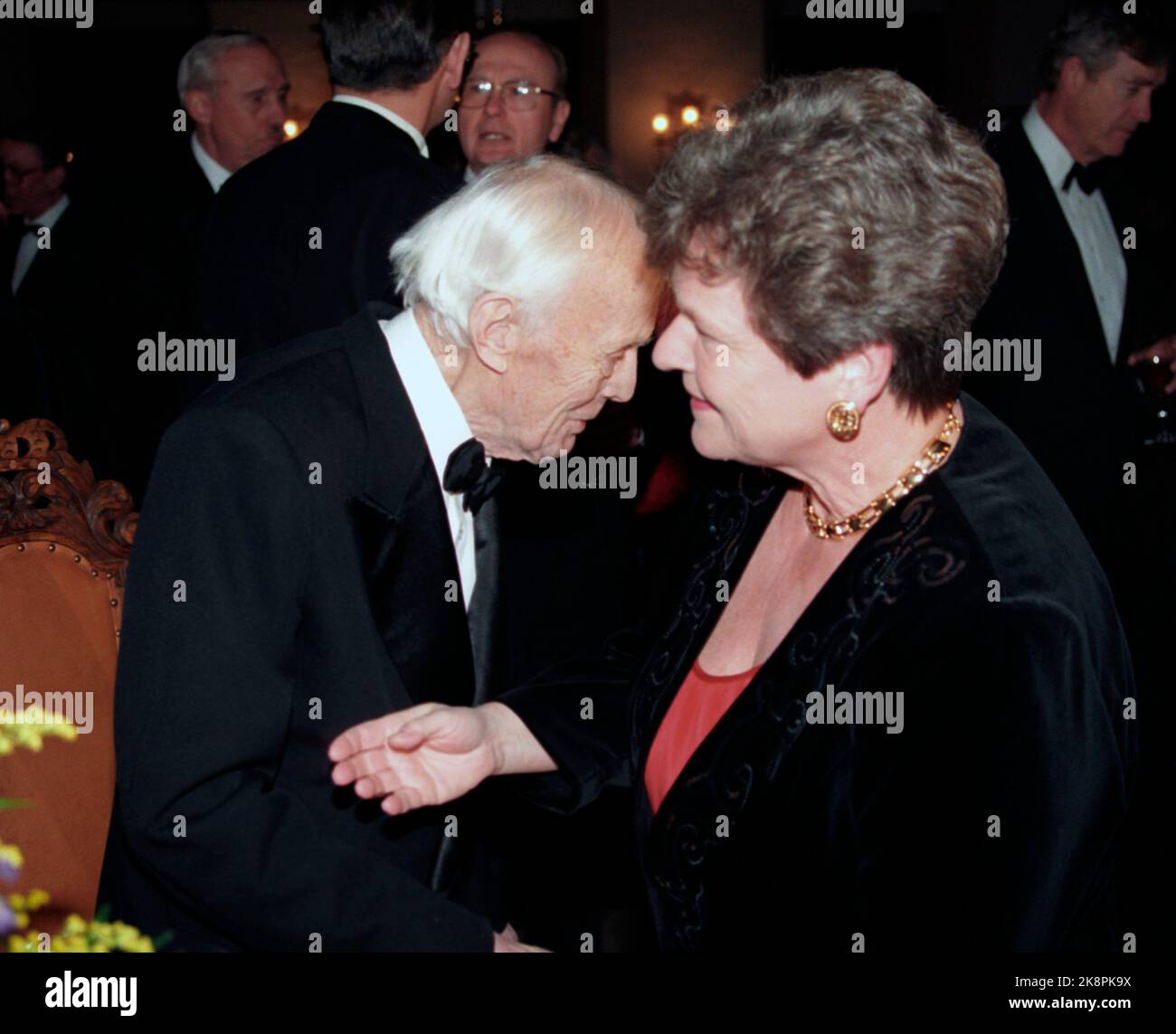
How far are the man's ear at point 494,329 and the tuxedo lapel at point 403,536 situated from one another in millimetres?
110

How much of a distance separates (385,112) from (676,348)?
1.68 meters

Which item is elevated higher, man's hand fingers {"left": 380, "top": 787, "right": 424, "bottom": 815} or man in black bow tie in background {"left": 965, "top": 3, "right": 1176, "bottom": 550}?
man in black bow tie in background {"left": 965, "top": 3, "right": 1176, "bottom": 550}

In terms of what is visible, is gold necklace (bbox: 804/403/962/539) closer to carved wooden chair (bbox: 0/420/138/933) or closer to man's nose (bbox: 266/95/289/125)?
carved wooden chair (bbox: 0/420/138/933)

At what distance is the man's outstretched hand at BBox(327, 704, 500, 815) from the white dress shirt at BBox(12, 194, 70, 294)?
386 centimetres

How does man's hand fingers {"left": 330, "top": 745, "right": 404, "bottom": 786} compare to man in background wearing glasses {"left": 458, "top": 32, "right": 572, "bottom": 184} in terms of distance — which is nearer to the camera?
man's hand fingers {"left": 330, "top": 745, "right": 404, "bottom": 786}

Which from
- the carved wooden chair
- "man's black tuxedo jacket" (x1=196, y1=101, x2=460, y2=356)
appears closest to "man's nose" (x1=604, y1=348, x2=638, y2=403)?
the carved wooden chair

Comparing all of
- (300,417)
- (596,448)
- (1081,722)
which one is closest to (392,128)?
(596,448)

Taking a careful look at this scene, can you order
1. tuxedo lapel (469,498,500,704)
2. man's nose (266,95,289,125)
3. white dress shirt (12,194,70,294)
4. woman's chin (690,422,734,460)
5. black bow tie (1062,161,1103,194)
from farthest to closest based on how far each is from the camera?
white dress shirt (12,194,70,294), man's nose (266,95,289,125), black bow tie (1062,161,1103,194), tuxedo lapel (469,498,500,704), woman's chin (690,422,734,460)

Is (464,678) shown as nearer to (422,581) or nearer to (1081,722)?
(422,581)

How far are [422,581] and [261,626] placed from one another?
25 cm

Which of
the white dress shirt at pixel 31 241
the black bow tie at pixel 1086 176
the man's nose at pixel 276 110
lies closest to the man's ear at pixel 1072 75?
the black bow tie at pixel 1086 176

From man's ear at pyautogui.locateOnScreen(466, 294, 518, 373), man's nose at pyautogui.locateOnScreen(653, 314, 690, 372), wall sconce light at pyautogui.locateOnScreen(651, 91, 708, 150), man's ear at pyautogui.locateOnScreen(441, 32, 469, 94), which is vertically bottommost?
man's nose at pyautogui.locateOnScreen(653, 314, 690, 372)

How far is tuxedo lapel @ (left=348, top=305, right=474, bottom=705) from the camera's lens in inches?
64.9

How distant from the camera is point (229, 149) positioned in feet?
14.7
